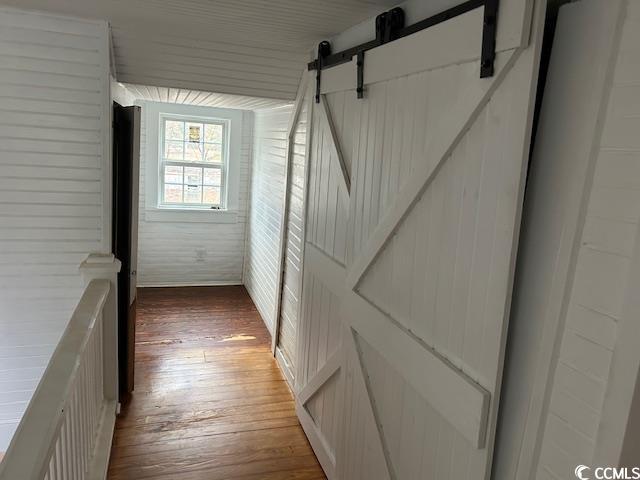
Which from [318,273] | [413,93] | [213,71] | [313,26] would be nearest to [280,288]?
[318,273]

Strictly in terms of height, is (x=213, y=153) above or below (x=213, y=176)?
above

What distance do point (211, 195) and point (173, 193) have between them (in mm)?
445

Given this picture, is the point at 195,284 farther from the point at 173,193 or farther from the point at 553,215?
the point at 553,215

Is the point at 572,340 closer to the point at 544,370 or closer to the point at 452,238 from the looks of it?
the point at 544,370

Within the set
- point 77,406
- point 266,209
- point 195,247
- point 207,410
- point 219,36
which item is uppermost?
point 219,36

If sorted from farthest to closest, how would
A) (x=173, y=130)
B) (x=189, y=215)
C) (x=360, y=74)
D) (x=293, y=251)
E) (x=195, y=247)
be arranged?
1. (x=195, y=247)
2. (x=189, y=215)
3. (x=173, y=130)
4. (x=293, y=251)
5. (x=360, y=74)

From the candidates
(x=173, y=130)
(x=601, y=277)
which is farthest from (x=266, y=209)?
(x=601, y=277)

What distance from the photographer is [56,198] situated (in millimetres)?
2830

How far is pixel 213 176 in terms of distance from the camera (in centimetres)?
580

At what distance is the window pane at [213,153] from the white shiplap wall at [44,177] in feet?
9.62

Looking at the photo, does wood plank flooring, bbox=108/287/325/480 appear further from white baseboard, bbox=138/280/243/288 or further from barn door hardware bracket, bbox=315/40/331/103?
barn door hardware bracket, bbox=315/40/331/103

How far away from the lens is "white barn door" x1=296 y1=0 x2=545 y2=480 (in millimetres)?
1280

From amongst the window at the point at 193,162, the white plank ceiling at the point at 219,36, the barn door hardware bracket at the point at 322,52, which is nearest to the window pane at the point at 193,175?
the window at the point at 193,162

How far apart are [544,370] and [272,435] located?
215cm
